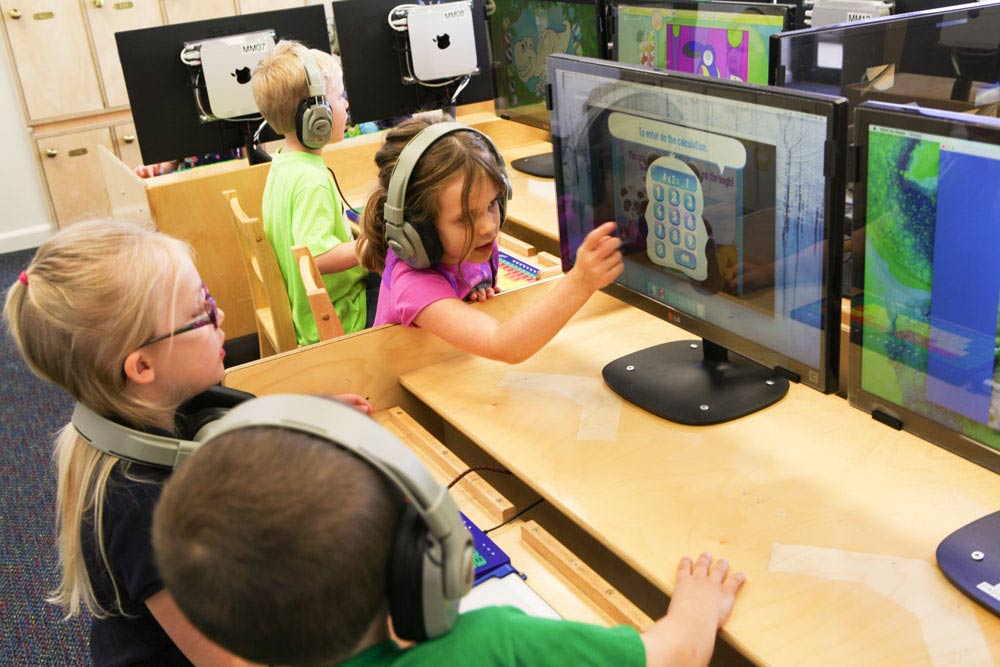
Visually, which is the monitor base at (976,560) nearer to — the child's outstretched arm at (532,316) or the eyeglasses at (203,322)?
the child's outstretched arm at (532,316)

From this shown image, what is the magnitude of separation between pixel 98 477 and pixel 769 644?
716mm

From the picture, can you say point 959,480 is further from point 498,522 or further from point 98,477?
point 98,477

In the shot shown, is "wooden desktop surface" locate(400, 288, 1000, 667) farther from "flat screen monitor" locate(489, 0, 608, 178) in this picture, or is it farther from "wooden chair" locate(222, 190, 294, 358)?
"flat screen monitor" locate(489, 0, 608, 178)

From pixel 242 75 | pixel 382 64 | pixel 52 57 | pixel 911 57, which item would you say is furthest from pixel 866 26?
pixel 52 57

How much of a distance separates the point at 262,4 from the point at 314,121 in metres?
2.90

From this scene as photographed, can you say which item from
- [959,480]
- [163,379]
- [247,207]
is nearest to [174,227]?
[247,207]

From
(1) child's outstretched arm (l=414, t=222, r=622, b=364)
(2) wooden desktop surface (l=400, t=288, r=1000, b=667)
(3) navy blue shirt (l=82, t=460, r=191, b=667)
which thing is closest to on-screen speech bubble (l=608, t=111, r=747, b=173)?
(1) child's outstretched arm (l=414, t=222, r=622, b=364)

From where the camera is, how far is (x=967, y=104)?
4.90ft

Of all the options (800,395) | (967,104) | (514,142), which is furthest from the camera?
(514,142)

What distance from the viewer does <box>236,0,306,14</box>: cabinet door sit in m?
4.65

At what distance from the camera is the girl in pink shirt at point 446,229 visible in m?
1.41

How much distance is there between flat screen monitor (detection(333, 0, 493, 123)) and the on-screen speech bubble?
1504 millimetres

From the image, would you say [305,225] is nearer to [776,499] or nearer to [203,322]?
[203,322]

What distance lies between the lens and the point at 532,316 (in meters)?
1.37
